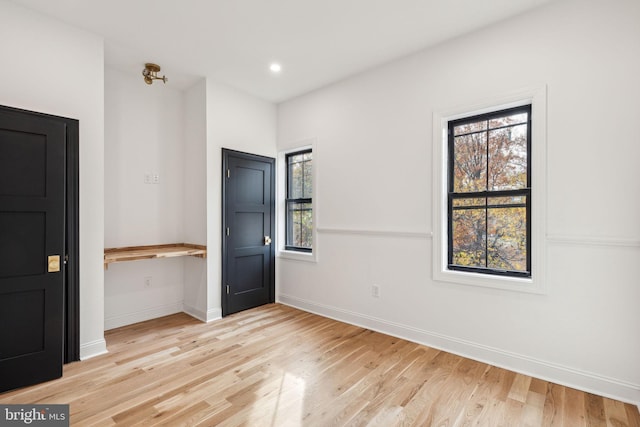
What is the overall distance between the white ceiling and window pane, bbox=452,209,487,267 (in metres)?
1.63

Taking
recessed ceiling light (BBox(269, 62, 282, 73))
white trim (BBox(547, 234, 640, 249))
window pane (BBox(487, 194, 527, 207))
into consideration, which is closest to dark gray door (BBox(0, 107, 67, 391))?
recessed ceiling light (BBox(269, 62, 282, 73))

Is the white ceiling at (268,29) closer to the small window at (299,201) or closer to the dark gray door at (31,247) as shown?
the dark gray door at (31,247)

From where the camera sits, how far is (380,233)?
3.39 m

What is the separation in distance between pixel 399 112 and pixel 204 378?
9.82 feet

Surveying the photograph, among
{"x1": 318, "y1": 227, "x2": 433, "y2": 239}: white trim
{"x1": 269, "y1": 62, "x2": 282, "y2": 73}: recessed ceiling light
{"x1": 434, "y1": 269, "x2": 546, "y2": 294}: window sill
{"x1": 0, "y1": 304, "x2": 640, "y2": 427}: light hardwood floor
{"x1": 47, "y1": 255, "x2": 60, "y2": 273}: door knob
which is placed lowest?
{"x1": 0, "y1": 304, "x2": 640, "y2": 427}: light hardwood floor

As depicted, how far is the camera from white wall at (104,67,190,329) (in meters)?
3.54

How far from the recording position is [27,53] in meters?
2.51

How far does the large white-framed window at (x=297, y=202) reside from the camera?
4141mm

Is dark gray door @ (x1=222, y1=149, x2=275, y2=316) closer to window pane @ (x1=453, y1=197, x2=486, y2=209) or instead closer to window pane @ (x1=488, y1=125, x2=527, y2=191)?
window pane @ (x1=453, y1=197, x2=486, y2=209)

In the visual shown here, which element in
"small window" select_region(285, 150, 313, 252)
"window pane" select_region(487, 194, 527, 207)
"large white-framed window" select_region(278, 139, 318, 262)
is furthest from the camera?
"small window" select_region(285, 150, 313, 252)

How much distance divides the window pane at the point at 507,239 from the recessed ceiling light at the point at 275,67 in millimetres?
2574

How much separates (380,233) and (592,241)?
5.65ft

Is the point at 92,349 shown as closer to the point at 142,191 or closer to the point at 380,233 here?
the point at 142,191

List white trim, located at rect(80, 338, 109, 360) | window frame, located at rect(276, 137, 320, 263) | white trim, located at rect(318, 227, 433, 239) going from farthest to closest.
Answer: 1. window frame, located at rect(276, 137, 320, 263)
2. white trim, located at rect(318, 227, 433, 239)
3. white trim, located at rect(80, 338, 109, 360)
